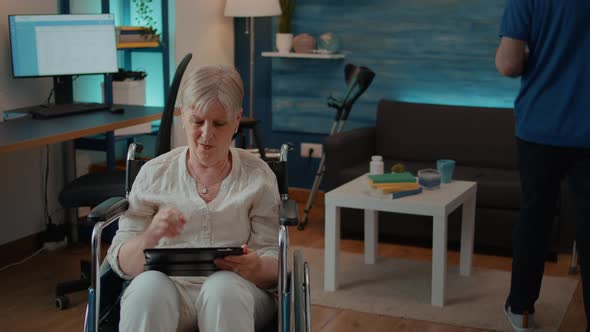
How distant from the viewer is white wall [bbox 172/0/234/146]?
509 centimetres

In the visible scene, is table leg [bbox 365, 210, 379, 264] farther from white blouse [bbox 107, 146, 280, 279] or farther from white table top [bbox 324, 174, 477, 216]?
white blouse [bbox 107, 146, 280, 279]

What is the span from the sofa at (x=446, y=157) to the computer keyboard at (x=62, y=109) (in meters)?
1.25

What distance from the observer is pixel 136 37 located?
15.2 ft

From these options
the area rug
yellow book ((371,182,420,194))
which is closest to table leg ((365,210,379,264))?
the area rug

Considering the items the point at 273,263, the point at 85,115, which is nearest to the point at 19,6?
the point at 85,115

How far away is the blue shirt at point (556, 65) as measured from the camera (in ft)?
9.41

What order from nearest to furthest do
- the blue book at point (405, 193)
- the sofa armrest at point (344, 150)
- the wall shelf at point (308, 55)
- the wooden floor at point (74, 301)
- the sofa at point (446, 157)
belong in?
the wooden floor at point (74, 301) < the blue book at point (405, 193) < the sofa at point (446, 157) < the sofa armrest at point (344, 150) < the wall shelf at point (308, 55)

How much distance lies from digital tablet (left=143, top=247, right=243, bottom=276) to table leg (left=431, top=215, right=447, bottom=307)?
155 centimetres

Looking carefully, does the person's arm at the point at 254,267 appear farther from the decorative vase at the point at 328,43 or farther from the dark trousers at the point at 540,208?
the decorative vase at the point at 328,43

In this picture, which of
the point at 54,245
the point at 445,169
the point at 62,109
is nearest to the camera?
the point at 445,169

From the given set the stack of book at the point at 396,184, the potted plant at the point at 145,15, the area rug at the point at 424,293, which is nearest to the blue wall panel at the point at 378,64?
the potted plant at the point at 145,15

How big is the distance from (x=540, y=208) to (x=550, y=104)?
366 mm

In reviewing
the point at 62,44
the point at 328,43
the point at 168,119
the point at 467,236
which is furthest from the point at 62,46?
the point at 467,236

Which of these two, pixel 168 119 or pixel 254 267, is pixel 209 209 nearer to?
pixel 254 267
